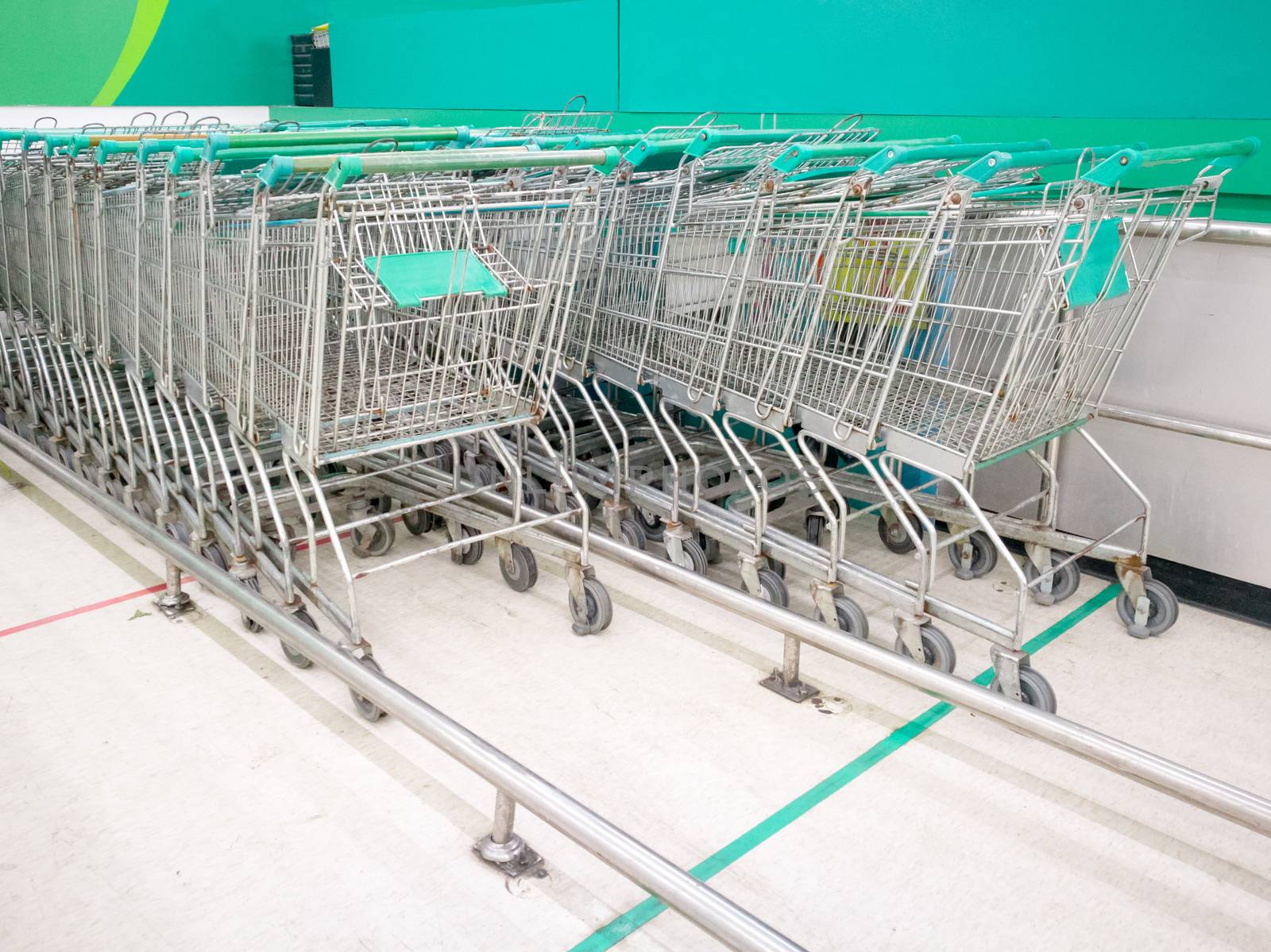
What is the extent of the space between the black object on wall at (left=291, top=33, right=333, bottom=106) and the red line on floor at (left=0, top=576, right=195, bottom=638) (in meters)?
6.23

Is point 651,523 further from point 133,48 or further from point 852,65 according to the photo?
point 133,48

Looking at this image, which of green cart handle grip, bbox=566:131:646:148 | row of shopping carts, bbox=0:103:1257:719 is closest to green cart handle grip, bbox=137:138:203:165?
row of shopping carts, bbox=0:103:1257:719

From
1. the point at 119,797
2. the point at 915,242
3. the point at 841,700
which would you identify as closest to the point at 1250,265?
the point at 915,242

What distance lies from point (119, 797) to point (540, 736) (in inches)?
40.8

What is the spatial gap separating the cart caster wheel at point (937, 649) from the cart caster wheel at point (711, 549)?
989 mm

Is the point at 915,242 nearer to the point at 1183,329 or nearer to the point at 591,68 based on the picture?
the point at 1183,329

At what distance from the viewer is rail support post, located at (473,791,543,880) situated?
233 cm

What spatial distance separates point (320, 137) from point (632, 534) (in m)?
1.71

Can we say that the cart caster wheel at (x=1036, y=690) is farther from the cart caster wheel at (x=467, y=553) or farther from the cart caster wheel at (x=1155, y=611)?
the cart caster wheel at (x=467, y=553)

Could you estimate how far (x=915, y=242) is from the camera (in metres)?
2.89

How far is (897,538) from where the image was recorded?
411 cm

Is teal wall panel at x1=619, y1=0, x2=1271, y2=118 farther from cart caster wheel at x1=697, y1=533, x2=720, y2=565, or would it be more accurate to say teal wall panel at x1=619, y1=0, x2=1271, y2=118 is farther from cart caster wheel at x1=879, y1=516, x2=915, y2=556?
cart caster wheel at x1=697, y1=533, x2=720, y2=565

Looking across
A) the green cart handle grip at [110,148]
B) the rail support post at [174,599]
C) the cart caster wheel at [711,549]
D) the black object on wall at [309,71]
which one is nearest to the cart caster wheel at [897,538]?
the cart caster wheel at [711,549]

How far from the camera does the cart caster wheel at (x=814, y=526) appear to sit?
4.06m
